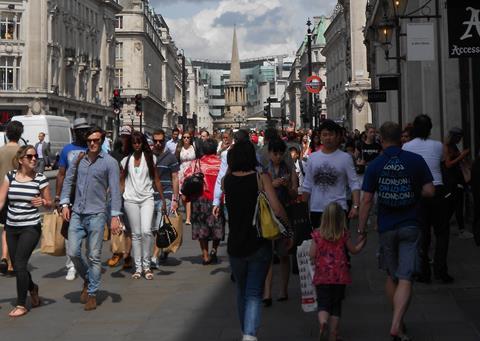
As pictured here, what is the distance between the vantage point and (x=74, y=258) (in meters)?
8.52

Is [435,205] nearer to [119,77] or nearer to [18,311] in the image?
[18,311]

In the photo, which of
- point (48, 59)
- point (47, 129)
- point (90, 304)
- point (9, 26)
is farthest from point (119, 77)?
point (90, 304)

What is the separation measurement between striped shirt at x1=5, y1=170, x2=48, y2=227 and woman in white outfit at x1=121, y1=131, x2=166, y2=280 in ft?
6.56

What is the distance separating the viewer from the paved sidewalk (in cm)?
730

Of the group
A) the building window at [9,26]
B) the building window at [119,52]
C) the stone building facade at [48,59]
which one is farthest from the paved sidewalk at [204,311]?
the building window at [119,52]

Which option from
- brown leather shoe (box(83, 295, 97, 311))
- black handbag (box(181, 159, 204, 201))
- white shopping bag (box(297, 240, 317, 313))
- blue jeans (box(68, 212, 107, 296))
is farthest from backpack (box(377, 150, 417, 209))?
black handbag (box(181, 159, 204, 201))

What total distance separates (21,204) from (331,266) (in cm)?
365

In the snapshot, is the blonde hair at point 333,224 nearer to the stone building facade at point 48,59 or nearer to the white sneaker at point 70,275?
the white sneaker at point 70,275

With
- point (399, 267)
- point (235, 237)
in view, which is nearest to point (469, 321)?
point (399, 267)

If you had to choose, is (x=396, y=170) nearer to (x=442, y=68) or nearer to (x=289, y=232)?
(x=289, y=232)

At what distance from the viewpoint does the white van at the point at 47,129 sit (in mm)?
40938

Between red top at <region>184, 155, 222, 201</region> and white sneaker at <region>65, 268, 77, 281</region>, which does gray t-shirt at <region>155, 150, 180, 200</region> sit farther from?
white sneaker at <region>65, 268, 77, 281</region>

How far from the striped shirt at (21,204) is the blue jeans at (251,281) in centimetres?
292

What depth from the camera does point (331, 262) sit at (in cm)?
677
